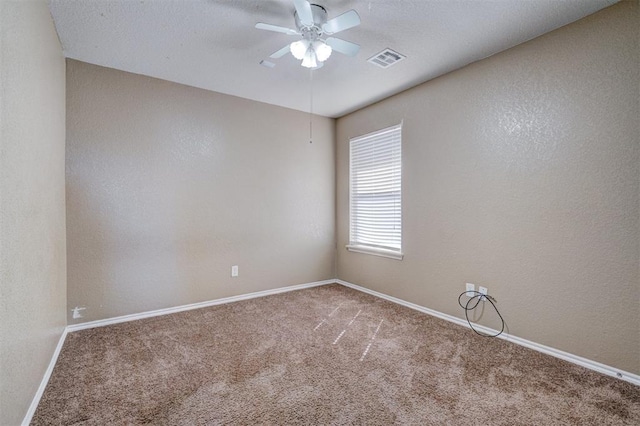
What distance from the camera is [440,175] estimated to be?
3.15 metres

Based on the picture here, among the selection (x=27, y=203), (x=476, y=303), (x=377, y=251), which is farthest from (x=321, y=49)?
(x=476, y=303)

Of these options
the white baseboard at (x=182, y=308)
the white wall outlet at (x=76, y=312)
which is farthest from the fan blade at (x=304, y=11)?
the white wall outlet at (x=76, y=312)

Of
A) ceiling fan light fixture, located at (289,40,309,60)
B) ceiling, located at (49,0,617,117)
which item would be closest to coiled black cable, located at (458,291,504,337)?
ceiling, located at (49,0,617,117)

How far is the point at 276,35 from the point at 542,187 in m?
2.48

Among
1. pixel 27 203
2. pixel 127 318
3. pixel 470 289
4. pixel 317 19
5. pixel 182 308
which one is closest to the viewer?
pixel 27 203

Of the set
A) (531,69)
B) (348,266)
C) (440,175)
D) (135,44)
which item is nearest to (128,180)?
(135,44)

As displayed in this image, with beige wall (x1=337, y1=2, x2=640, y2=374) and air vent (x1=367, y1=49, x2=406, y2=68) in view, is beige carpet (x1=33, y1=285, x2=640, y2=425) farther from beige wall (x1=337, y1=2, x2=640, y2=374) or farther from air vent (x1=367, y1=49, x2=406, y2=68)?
air vent (x1=367, y1=49, x2=406, y2=68)

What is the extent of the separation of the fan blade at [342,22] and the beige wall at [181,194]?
6.70 feet

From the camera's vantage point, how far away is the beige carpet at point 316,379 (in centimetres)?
166

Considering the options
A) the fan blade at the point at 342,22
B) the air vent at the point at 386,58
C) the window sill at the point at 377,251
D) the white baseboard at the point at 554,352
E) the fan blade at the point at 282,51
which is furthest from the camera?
the window sill at the point at 377,251

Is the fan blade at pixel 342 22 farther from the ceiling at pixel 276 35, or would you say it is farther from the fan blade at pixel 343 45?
the ceiling at pixel 276 35

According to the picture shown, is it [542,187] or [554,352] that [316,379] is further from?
[542,187]

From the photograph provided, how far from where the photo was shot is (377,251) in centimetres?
386

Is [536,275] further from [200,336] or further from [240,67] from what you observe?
[240,67]
